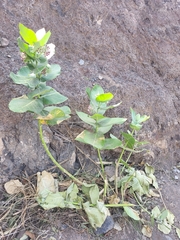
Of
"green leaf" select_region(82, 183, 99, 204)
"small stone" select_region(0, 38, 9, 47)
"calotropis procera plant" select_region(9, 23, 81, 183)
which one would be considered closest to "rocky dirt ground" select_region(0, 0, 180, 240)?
"small stone" select_region(0, 38, 9, 47)

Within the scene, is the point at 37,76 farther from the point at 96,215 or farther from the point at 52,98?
the point at 96,215

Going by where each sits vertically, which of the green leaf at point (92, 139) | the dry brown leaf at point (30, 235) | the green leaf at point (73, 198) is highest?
the green leaf at point (92, 139)

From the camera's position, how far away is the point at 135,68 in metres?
1.44

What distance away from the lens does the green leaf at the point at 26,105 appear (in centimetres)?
82

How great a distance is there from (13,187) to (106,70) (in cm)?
69

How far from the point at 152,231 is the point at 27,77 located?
28.9 inches

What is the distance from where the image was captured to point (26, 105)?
840 mm

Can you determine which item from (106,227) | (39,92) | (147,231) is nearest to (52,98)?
(39,92)

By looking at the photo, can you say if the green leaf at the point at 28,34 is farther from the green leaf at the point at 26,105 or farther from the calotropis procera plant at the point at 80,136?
the green leaf at the point at 26,105

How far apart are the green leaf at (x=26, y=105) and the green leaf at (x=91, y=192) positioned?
1.11 ft

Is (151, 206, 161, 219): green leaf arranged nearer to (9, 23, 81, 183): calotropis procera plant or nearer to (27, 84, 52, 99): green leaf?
(9, 23, 81, 183): calotropis procera plant

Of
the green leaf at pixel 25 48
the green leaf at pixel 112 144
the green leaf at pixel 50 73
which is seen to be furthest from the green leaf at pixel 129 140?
the green leaf at pixel 25 48

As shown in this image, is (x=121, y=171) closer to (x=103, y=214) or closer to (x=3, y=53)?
(x=103, y=214)

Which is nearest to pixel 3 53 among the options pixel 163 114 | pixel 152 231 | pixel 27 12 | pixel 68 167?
pixel 27 12
